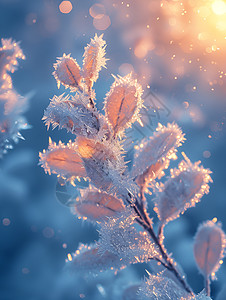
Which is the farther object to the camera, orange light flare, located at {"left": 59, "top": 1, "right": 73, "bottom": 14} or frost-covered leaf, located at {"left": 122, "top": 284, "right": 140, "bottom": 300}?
orange light flare, located at {"left": 59, "top": 1, "right": 73, "bottom": 14}

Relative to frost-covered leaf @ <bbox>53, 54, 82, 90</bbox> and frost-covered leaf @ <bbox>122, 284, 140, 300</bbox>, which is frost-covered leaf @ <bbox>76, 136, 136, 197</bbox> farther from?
frost-covered leaf @ <bbox>122, 284, 140, 300</bbox>

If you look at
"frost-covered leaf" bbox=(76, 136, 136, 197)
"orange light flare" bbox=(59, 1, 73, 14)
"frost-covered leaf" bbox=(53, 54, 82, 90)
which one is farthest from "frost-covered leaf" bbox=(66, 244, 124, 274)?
"orange light flare" bbox=(59, 1, 73, 14)

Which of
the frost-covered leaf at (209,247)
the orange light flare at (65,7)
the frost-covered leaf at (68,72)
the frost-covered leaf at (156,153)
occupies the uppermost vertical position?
the orange light flare at (65,7)

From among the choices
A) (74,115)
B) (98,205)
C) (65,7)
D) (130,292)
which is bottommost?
(130,292)

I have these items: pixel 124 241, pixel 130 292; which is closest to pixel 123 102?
pixel 124 241

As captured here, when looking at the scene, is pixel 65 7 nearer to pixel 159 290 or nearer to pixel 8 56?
pixel 8 56

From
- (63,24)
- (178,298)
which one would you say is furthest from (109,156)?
(63,24)

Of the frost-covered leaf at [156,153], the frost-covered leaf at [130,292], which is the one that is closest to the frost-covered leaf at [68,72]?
the frost-covered leaf at [156,153]

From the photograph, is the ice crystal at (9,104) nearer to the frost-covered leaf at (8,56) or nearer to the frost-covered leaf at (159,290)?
the frost-covered leaf at (8,56)
